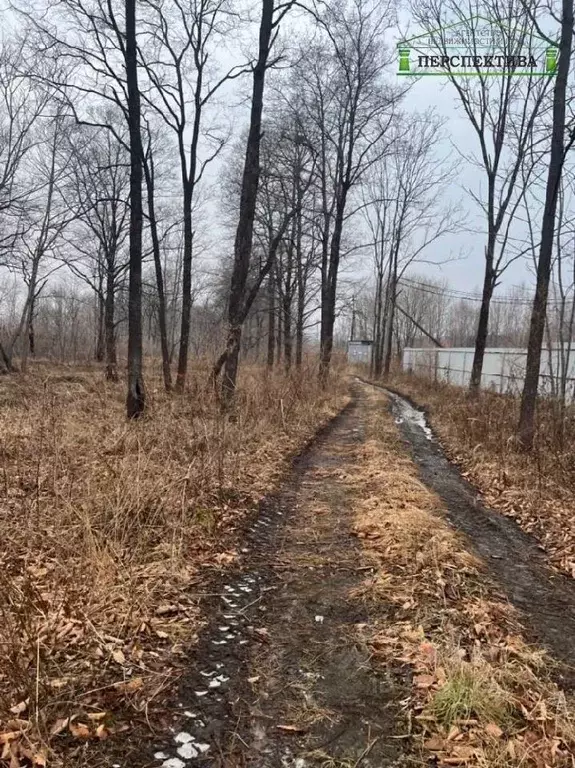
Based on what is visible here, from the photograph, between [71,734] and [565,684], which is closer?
[71,734]

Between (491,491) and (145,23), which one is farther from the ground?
(145,23)

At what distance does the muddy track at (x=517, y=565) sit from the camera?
369 centimetres

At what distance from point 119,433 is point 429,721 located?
21.3 feet

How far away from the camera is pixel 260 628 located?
3.61m

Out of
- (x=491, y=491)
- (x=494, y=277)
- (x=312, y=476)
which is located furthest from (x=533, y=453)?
(x=494, y=277)

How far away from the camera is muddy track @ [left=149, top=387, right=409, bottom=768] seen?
8.15 ft

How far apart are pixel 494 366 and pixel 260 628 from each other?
70.4 feet

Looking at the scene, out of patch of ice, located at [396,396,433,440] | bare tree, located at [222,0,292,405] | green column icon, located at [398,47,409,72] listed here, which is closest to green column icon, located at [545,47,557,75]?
green column icon, located at [398,47,409,72]

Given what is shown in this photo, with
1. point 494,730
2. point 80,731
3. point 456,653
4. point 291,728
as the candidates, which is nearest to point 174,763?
point 80,731

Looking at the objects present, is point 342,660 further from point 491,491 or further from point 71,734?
point 491,491

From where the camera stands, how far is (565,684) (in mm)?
3039

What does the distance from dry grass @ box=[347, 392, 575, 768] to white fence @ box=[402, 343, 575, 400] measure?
971 centimetres

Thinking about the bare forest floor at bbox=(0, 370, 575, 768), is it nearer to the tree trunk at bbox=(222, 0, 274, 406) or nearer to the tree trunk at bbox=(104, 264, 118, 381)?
the tree trunk at bbox=(222, 0, 274, 406)

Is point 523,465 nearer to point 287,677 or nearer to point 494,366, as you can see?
point 287,677
